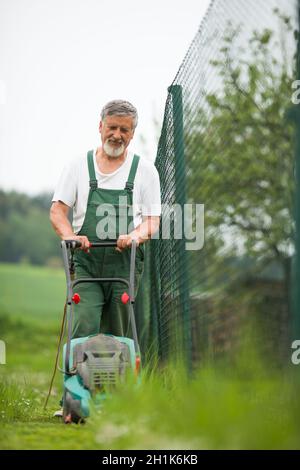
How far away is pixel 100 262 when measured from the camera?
16.8 feet

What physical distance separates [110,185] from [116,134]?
30 cm

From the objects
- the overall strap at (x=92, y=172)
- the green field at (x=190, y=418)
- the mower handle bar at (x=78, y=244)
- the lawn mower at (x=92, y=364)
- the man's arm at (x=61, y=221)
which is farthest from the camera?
the overall strap at (x=92, y=172)

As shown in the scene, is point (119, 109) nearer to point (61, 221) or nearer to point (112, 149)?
point (112, 149)

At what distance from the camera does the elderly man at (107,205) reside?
501cm

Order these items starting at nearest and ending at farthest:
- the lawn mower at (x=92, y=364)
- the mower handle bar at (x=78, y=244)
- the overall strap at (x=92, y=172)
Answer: the lawn mower at (x=92, y=364) → the mower handle bar at (x=78, y=244) → the overall strap at (x=92, y=172)

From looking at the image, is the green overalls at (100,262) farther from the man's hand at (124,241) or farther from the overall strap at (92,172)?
the man's hand at (124,241)

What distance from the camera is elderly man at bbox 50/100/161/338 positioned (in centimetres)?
501

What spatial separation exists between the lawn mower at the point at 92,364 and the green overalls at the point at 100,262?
290 millimetres

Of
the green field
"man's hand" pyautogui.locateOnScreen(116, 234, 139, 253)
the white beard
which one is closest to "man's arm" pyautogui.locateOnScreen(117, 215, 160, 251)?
"man's hand" pyautogui.locateOnScreen(116, 234, 139, 253)

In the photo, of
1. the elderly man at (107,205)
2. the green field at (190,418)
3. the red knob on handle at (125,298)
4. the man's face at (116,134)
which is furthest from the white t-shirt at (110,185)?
the green field at (190,418)

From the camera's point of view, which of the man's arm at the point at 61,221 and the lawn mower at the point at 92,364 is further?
the man's arm at the point at 61,221

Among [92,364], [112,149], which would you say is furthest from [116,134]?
[92,364]

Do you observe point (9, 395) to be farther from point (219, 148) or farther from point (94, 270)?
point (219, 148)

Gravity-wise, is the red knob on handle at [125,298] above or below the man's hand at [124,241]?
below
